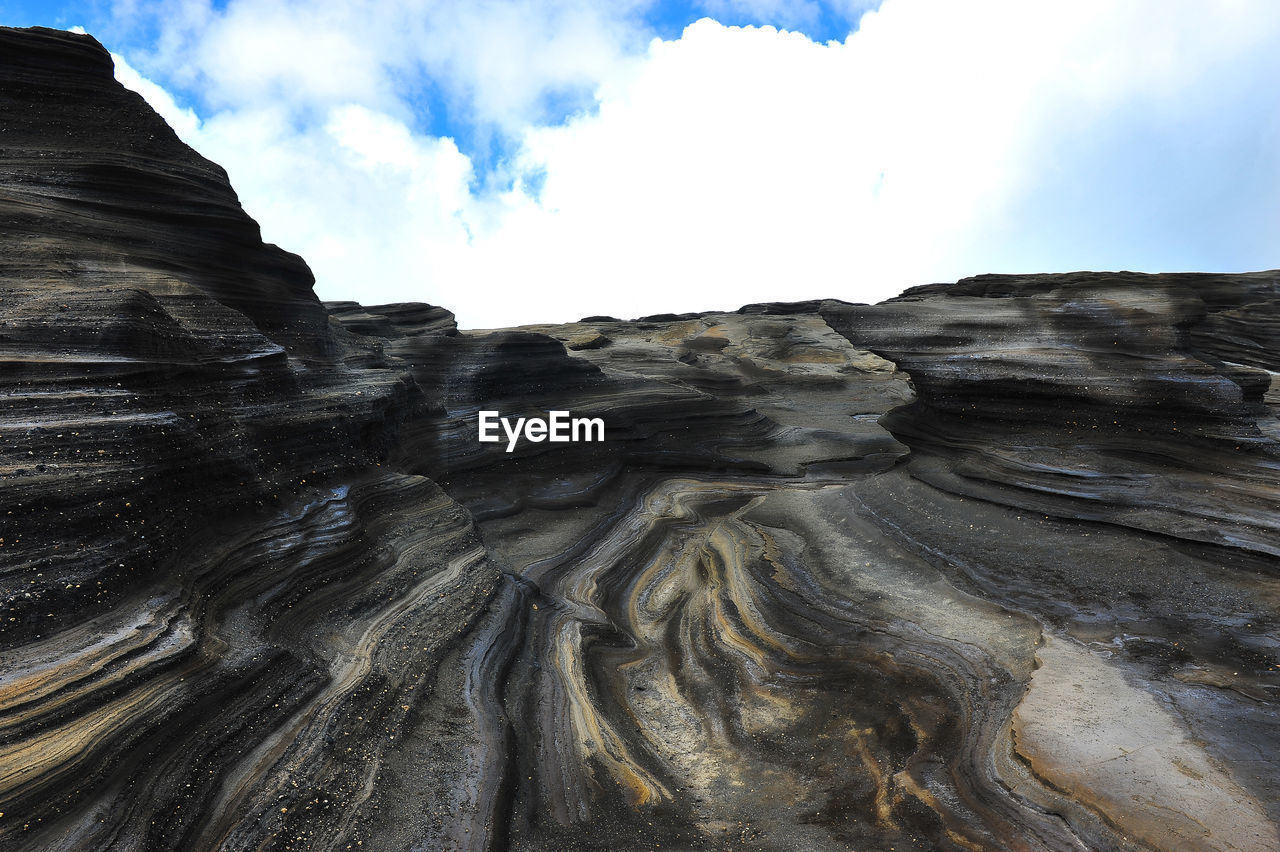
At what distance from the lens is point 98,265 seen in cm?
916

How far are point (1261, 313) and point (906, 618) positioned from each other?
17137 millimetres

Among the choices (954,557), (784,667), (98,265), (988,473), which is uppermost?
(98,265)

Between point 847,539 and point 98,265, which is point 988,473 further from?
point 98,265

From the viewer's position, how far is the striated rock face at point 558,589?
17.9ft

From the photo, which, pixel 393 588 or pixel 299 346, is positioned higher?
pixel 299 346

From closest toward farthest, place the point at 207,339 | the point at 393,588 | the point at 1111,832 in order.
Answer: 1. the point at 1111,832
2. the point at 393,588
3. the point at 207,339

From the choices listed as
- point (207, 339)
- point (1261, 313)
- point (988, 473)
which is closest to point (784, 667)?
point (988, 473)

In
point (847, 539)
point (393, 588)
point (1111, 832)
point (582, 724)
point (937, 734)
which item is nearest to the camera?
point (1111, 832)

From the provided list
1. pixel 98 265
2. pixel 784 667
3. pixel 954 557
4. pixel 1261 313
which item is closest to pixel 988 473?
pixel 954 557

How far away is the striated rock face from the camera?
5445 millimetres

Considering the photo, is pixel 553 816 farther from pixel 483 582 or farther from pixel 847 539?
pixel 847 539

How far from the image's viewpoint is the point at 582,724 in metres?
7.55

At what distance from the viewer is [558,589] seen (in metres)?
11.5

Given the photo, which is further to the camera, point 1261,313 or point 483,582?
point 1261,313
